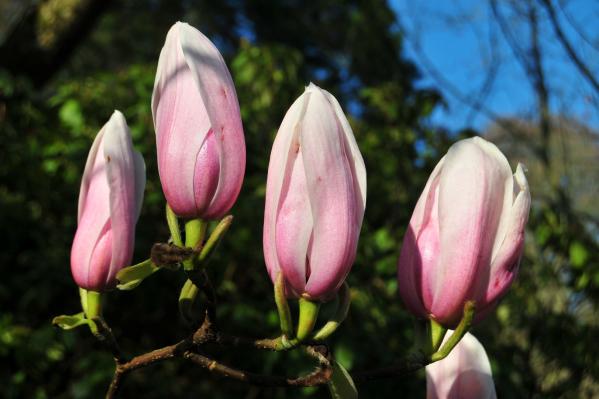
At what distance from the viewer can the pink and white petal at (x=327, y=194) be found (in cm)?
59

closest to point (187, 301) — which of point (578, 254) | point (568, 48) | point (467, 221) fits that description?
point (467, 221)

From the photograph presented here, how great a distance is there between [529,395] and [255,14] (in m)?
6.79

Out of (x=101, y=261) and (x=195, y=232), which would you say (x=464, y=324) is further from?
(x=101, y=261)

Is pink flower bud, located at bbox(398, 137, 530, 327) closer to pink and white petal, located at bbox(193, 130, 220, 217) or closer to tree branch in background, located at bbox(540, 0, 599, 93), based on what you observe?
pink and white petal, located at bbox(193, 130, 220, 217)

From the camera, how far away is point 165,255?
0.59m

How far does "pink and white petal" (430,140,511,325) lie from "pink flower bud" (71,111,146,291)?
0.97ft

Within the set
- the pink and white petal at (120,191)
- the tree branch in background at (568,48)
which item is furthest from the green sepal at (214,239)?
the tree branch in background at (568,48)

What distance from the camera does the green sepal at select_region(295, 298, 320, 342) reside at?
63 centimetres

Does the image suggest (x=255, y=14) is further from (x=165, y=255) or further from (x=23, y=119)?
(x=165, y=255)

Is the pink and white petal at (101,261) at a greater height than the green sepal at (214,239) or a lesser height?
lesser

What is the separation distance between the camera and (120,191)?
27.8 inches

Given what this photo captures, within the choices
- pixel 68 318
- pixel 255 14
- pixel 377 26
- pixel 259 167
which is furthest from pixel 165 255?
pixel 255 14

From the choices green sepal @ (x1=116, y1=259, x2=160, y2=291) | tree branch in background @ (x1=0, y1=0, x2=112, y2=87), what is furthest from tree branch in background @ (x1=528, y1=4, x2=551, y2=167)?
green sepal @ (x1=116, y1=259, x2=160, y2=291)

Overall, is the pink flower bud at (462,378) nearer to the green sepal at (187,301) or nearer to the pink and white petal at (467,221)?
the pink and white petal at (467,221)
